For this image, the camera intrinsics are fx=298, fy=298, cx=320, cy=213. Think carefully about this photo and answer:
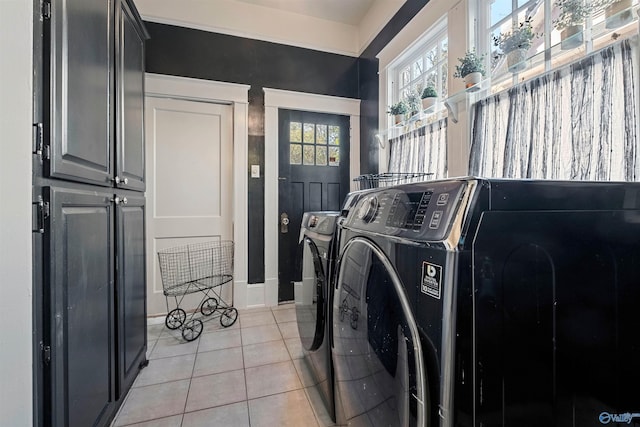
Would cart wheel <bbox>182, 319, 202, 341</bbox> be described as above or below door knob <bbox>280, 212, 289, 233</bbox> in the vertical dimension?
below

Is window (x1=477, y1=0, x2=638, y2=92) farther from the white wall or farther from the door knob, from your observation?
the door knob

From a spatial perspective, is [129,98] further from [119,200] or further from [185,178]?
[185,178]

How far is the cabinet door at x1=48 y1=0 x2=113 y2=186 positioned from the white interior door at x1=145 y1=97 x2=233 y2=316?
148 centimetres

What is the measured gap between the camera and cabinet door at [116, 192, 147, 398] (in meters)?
1.48

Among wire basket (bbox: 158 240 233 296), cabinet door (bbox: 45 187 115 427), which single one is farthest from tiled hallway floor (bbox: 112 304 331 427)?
wire basket (bbox: 158 240 233 296)

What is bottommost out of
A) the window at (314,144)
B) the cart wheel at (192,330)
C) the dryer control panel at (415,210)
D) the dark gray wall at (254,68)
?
the cart wheel at (192,330)

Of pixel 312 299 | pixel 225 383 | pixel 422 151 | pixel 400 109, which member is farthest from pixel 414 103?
pixel 225 383

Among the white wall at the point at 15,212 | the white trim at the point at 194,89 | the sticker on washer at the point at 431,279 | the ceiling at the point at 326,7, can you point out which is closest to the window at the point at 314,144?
the white trim at the point at 194,89

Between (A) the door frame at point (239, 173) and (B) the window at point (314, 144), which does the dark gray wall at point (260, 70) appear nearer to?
(A) the door frame at point (239, 173)

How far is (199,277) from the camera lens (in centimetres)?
286

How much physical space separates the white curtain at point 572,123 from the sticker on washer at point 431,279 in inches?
45.8

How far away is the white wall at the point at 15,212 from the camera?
66 centimetres

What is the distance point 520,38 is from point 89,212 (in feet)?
6.95

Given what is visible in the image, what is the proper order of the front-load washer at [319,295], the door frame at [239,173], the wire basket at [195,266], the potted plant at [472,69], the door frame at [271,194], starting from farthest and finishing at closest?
the door frame at [271,194] < the door frame at [239,173] < the wire basket at [195,266] < the potted plant at [472,69] < the front-load washer at [319,295]
